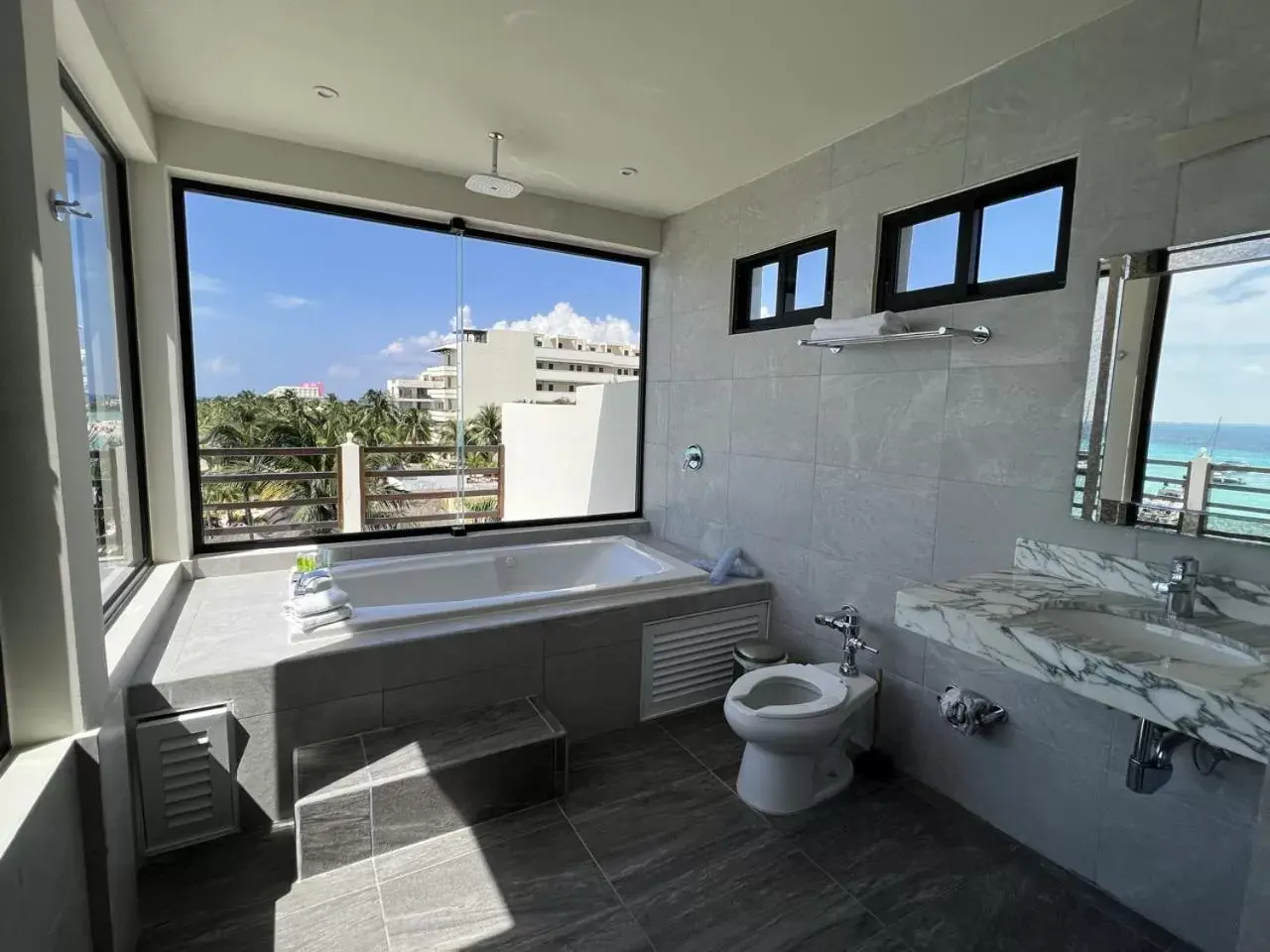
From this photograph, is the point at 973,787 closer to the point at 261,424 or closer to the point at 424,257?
the point at 424,257

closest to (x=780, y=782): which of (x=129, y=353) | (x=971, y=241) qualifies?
(x=971, y=241)

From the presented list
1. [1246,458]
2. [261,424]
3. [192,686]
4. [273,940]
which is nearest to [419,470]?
[261,424]

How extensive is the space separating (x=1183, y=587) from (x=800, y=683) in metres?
1.20

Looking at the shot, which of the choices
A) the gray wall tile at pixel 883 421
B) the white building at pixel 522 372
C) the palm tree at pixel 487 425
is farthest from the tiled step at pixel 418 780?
the palm tree at pixel 487 425

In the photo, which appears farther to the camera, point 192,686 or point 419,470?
point 419,470

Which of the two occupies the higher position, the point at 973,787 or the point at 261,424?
the point at 261,424

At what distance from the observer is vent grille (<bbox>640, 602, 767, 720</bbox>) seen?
263 cm

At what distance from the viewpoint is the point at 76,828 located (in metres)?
1.26

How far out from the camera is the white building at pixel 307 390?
5055 mm

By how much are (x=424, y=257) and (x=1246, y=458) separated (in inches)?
164

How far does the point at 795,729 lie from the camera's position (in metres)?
1.97

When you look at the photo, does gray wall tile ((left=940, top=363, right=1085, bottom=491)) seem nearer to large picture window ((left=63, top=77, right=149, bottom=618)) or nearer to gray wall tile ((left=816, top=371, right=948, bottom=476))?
gray wall tile ((left=816, top=371, right=948, bottom=476))

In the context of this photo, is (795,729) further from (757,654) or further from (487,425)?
(487,425)

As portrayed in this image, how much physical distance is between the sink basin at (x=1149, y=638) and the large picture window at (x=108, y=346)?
2667 mm
